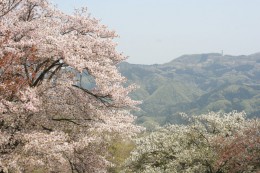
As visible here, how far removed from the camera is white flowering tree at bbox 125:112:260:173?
25500 millimetres

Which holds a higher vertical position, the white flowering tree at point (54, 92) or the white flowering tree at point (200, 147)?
the white flowering tree at point (54, 92)

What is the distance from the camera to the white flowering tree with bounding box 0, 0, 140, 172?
2091 centimetres

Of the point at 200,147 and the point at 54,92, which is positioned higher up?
the point at 54,92

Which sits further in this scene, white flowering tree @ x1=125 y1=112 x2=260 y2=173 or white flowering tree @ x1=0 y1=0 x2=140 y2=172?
white flowering tree @ x1=125 y1=112 x2=260 y2=173

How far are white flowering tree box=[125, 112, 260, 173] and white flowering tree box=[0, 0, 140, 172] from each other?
17.1 feet

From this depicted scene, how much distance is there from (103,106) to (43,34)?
7476 mm

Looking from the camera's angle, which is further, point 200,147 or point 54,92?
point 200,147

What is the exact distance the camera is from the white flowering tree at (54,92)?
20906 millimetres

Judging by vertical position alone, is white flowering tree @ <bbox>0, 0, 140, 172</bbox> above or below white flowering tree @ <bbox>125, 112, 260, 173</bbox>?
above

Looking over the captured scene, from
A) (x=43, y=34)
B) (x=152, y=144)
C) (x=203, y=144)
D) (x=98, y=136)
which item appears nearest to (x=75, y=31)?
(x=43, y=34)

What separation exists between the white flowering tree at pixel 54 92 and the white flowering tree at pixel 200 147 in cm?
522

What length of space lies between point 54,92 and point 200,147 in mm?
14105

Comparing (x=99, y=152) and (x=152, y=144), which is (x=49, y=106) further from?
(x=152, y=144)

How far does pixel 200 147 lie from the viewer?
31.4 metres
